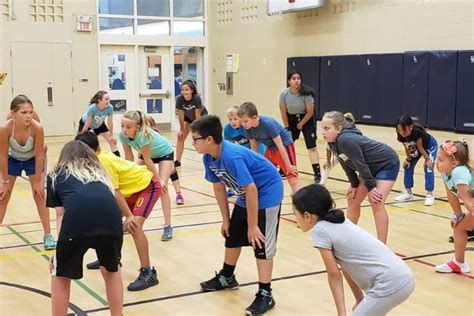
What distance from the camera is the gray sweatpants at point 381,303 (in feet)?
9.68

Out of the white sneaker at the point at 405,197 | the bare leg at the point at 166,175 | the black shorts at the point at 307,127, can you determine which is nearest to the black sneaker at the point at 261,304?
the bare leg at the point at 166,175

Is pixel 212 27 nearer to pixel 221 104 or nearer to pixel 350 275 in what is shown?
pixel 221 104

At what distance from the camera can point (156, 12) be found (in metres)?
17.9

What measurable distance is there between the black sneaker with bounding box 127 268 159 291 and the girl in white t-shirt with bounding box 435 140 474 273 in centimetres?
225

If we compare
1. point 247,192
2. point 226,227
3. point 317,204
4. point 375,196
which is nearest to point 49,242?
point 226,227

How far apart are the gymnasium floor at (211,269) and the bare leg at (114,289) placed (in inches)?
22.2

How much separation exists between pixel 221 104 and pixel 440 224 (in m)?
12.6

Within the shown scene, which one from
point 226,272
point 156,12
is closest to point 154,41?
point 156,12

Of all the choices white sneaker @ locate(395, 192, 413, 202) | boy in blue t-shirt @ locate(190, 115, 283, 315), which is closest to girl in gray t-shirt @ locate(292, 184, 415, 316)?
boy in blue t-shirt @ locate(190, 115, 283, 315)

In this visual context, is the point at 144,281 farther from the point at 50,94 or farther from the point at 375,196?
the point at 50,94

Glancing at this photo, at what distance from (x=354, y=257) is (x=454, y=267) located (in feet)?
7.39

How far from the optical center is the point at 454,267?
16.1 ft

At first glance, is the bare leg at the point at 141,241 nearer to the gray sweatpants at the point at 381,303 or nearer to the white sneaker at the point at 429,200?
the gray sweatpants at the point at 381,303

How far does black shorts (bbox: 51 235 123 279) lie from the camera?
329 cm
